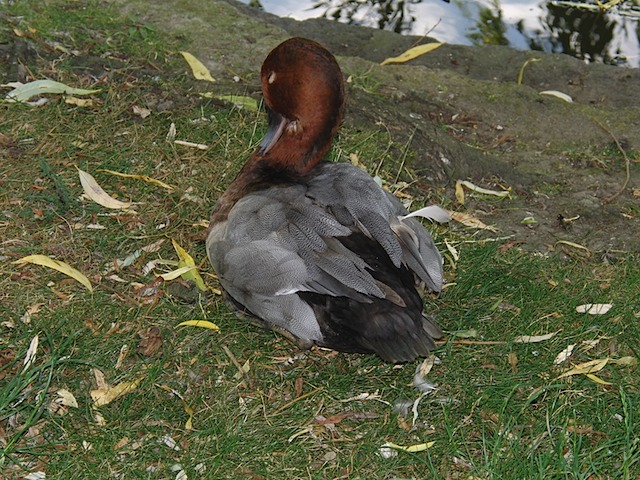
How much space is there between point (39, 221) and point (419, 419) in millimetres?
1844

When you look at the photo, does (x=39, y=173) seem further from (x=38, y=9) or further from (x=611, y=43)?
(x=611, y=43)

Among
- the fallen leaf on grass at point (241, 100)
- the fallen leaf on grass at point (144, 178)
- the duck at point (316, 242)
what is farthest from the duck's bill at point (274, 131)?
the fallen leaf on grass at point (241, 100)

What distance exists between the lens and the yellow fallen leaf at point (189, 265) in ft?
12.0

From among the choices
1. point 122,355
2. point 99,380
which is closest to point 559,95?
point 122,355

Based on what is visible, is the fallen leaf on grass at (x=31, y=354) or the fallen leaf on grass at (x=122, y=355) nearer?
the fallen leaf on grass at (x=31, y=354)

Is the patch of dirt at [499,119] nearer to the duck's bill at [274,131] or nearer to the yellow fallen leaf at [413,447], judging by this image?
the duck's bill at [274,131]

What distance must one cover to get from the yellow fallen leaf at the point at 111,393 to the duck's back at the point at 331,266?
53 cm

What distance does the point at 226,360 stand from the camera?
10.8ft

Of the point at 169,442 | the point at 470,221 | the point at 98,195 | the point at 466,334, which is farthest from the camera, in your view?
the point at 470,221

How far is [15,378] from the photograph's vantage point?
116 inches

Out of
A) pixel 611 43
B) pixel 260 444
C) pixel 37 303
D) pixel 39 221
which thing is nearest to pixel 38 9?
pixel 39 221

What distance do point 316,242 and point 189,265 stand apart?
2.28 ft

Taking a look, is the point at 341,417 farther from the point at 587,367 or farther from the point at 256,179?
the point at 256,179

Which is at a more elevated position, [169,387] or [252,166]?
[252,166]
